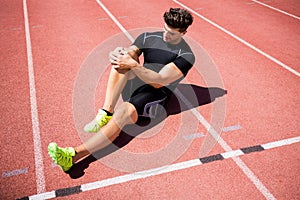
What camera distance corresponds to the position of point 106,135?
3545mm

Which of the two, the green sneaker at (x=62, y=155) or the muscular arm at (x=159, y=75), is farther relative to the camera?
the muscular arm at (x=159, y=75)

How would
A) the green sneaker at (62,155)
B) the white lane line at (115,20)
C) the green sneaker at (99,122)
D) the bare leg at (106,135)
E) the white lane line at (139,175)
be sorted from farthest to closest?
the white lane line at (115,20) → the green sneaker at (99,122) → the bare leg at (106,135) → the white lane line at (139,175) → the green sneaker at (62,155)

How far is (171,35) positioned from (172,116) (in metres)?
1.37

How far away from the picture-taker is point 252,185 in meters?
3.41

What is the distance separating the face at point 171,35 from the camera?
12.4 feet

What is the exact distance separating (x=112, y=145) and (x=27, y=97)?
2047 mm

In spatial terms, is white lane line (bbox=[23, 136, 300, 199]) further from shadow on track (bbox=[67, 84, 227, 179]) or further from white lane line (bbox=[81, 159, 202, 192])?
shadow on track (bbox=[67, 84, 227, 179])

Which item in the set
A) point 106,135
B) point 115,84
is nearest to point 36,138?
point 106,135

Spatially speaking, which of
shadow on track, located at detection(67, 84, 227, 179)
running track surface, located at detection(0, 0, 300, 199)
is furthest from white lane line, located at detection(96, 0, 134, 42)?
shadow on track, located at detection(67, 84, 227, 179)

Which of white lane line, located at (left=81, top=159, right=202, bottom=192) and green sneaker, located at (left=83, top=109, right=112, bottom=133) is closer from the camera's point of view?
white lane line, located at (left=81, top=159, right=202, bottom=192)

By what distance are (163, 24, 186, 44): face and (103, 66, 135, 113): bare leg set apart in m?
0.72

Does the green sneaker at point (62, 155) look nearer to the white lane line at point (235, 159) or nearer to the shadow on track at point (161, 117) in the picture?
the shadow on track at point (161, 117)

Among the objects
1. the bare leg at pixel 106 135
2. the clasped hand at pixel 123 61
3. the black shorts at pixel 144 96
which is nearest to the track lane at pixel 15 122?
the bare leg at pixel 106 135

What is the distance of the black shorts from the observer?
379cm
